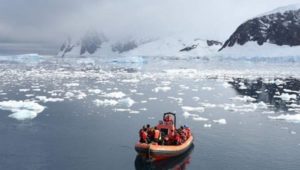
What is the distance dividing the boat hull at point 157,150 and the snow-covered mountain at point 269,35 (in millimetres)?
126485

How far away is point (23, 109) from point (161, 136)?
13502mm

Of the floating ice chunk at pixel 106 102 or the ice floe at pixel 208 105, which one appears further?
the ice floe at pixel 208 105

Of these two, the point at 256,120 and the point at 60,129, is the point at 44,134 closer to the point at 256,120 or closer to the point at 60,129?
the point at 60,129

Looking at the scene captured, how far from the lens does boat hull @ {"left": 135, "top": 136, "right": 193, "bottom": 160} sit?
61.7ft

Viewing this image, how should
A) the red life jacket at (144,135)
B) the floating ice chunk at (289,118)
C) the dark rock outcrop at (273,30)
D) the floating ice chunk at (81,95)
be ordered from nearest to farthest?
the red life jacket at (144,135)
the floating ice chunk at (289,118)
the floating ice chunk at (81,95)
the dark rock outcrop at (273,30)

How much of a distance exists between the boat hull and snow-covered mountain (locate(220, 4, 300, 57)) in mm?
126485

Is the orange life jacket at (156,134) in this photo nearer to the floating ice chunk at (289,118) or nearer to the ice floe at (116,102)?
the floating ice chunk at (289,118)

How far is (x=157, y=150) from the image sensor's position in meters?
19.0

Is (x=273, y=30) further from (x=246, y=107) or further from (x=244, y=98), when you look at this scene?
(x=246, y=107)

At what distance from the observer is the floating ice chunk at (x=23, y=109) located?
1091 inches

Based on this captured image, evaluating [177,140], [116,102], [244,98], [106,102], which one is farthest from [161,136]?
[244,98]

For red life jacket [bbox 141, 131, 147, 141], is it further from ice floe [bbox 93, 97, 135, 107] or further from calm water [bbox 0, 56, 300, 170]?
ice floe [bbox 93, 97, 135, 107]

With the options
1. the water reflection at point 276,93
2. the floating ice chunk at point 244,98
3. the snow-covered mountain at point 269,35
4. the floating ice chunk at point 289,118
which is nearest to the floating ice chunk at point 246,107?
the water reflection at point 276,93

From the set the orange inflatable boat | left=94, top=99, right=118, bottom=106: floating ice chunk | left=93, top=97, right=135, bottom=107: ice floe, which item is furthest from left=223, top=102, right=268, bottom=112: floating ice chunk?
the orange inflatable boat
